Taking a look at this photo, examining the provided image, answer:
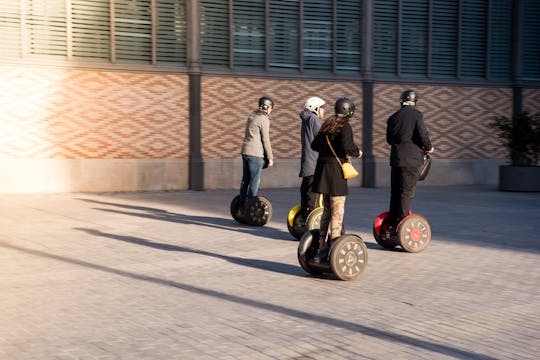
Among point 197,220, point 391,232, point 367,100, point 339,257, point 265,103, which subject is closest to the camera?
point 339,257

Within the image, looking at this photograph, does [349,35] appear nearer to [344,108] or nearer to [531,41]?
[531,41]

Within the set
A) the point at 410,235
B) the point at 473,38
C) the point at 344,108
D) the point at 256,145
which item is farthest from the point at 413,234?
the point at 473,38

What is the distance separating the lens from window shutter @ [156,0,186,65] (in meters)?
18.1

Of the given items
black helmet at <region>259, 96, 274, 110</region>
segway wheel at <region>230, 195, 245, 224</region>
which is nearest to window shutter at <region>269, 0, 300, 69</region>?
A: segway wheel at <region>230, 195, 245, 224</region>

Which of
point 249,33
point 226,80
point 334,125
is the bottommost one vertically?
point 334,125

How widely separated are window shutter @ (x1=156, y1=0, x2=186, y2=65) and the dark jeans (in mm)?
7381

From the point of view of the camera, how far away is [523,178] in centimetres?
1923

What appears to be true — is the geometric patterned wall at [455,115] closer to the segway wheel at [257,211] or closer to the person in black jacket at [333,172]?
the segway wheel at [257,211]

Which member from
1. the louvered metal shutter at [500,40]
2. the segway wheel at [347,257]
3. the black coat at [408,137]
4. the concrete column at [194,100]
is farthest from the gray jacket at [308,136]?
the louvered metal shutter at [500,40]

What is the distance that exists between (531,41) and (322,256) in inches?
679

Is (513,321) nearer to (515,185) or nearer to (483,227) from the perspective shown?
(483,227)

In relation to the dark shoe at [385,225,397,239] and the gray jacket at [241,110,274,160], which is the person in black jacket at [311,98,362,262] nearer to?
the dark shoe at [385,225,397,239]

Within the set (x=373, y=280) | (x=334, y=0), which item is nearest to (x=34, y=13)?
(x=334, y=0)

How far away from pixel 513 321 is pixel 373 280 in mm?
1873
